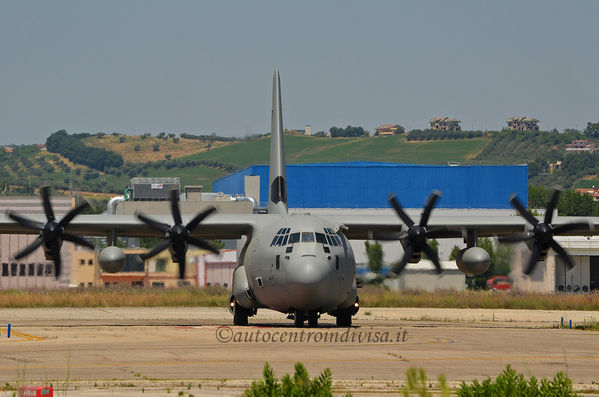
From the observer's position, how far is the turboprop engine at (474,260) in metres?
34.7

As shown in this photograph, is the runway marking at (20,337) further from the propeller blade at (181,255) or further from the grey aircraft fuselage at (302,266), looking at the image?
the grey aircraft fuselage at (302,266)

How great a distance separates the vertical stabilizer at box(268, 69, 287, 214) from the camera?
37406 millimetres

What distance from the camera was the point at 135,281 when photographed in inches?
2530

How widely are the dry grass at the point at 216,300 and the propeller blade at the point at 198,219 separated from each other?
20500 mm

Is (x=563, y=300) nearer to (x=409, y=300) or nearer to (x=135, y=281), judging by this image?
(x=409, y=300)

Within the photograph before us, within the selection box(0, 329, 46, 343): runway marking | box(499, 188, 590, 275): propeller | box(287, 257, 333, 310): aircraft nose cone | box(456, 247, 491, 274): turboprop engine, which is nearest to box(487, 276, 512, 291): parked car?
box(499, 188, 590, 275): propeller

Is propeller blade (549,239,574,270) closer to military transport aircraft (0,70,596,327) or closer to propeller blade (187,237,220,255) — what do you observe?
military transport aircraft (0,70,596,327)

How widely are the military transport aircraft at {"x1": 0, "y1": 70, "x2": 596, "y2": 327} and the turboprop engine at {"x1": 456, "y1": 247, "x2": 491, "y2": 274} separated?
0.04 meters

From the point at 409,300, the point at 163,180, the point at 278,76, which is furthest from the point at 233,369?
the point at 163,180

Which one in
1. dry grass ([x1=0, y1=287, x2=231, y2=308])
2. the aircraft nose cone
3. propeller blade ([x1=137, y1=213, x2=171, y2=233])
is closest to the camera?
the aircraft nose cone

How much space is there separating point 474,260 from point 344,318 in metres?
5.51

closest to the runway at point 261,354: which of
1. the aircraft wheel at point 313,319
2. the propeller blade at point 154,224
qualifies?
the aircraft wheel at point 313,319

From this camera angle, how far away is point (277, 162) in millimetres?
38062

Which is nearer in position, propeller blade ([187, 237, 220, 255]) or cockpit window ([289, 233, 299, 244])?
cockpit window ([289, 233, 299, 244])
